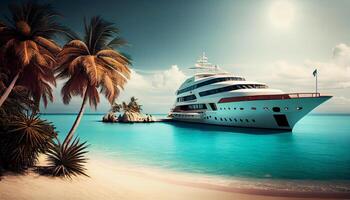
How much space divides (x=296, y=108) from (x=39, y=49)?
2699cm

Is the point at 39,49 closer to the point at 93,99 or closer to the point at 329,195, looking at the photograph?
the point at 93,99

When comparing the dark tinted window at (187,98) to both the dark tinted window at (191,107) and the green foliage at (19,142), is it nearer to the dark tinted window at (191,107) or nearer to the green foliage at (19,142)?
the dark tinted window at (191,107)

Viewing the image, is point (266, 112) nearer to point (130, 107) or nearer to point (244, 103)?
point (244, 103)

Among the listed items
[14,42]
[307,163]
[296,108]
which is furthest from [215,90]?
[14,42]

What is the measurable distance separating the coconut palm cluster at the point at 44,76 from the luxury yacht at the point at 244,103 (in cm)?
2109

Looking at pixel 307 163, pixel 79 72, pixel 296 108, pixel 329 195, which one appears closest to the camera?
pixel 329 195

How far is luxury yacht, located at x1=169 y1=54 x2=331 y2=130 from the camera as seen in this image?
907 inches

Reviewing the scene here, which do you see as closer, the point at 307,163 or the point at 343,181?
the point at 343,181

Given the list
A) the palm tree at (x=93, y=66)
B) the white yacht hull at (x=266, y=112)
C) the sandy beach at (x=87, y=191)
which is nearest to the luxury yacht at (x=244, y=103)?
the white yacht hull at (x=266, y=112)

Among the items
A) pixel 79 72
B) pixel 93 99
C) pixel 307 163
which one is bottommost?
pixel 307 163

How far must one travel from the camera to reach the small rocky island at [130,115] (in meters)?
61.0

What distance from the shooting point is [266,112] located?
81.8 ft

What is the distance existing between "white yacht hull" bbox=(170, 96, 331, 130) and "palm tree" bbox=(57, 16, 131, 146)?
20940 mm

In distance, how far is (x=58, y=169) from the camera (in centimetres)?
618
